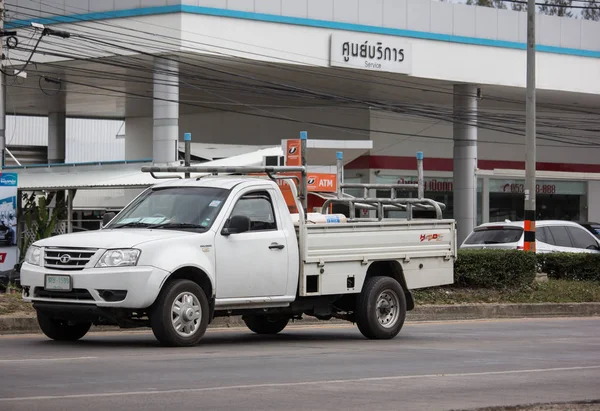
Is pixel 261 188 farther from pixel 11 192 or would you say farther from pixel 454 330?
pixel 11 192

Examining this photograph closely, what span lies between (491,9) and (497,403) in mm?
35687

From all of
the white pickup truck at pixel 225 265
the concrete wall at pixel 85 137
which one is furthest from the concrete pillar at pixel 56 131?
the white pickup truck at pixel 225 265

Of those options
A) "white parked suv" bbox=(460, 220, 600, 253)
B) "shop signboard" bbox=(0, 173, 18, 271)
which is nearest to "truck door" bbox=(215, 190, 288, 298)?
"shop signboard" bbox=(0, 173, 18, 271)

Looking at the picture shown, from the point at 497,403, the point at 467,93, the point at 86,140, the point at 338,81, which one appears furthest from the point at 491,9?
the point at 497,403

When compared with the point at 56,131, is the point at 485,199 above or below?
below

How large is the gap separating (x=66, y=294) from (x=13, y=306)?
355 centimetres

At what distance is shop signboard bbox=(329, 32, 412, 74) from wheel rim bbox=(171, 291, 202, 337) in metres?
26.5

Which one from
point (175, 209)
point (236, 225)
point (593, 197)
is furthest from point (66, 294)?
point (593, 197)

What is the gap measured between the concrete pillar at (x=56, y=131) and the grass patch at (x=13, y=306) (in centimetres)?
3308

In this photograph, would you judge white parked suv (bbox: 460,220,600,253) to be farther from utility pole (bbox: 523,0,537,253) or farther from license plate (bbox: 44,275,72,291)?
license plate (bbox: 44,275,72,291)

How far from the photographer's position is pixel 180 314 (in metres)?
11.8

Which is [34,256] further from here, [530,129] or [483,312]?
[530,129]

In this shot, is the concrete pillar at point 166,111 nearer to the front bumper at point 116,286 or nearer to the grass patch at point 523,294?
the grass patch at point 523,294

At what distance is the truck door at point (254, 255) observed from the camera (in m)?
12.4
